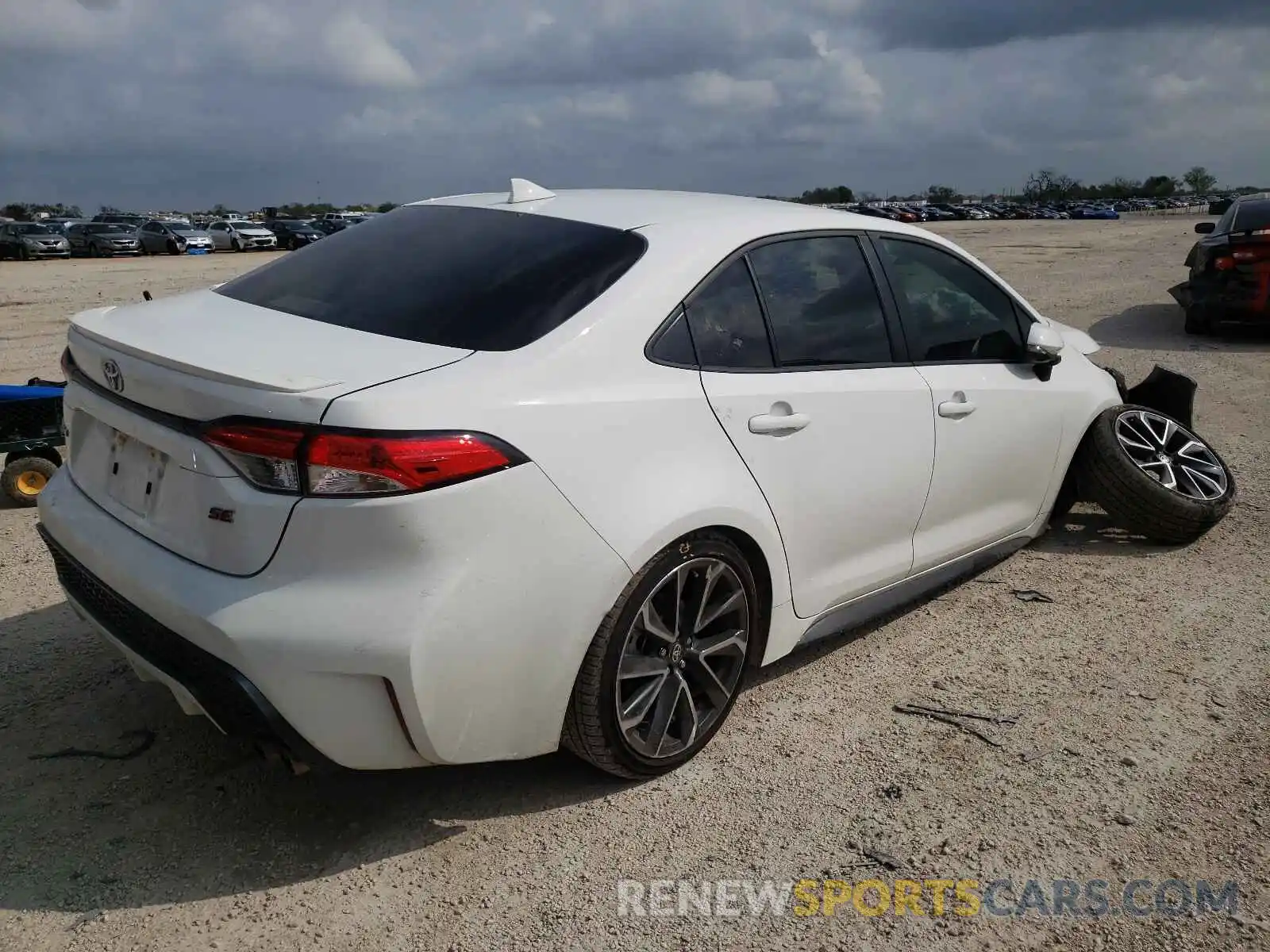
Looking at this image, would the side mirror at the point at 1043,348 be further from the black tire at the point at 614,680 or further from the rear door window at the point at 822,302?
the black tire at the point at 614,680

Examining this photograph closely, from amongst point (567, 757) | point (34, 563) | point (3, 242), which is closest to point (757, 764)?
point (567, 757)

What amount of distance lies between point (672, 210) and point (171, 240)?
37918mm

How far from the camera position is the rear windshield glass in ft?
36.4

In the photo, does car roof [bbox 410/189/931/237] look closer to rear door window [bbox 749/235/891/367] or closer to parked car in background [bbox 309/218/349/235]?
rear door window [bbox 749/235/891/367]

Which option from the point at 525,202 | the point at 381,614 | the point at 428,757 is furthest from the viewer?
the point at 525,202

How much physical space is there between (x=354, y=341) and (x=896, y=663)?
229 cm

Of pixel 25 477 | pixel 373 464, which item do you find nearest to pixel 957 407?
pixel 373 464

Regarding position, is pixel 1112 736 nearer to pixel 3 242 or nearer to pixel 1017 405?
pixel 1017 405

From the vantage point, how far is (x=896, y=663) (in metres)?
3.88

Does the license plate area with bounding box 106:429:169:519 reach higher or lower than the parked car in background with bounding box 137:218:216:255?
higher

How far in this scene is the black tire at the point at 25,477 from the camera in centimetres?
560

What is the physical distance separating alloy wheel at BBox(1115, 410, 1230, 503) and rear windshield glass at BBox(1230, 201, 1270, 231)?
23.3 ft

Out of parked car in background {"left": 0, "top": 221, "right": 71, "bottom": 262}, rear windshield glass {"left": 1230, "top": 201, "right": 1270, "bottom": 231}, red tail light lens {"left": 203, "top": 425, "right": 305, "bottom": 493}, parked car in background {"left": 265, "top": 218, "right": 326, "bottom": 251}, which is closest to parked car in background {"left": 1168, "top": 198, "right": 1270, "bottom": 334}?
rear windshield glass {"left": 1230, "top": 201, "right": 1270, "bottom": 231}

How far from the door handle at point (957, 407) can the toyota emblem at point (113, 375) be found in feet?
8.69
